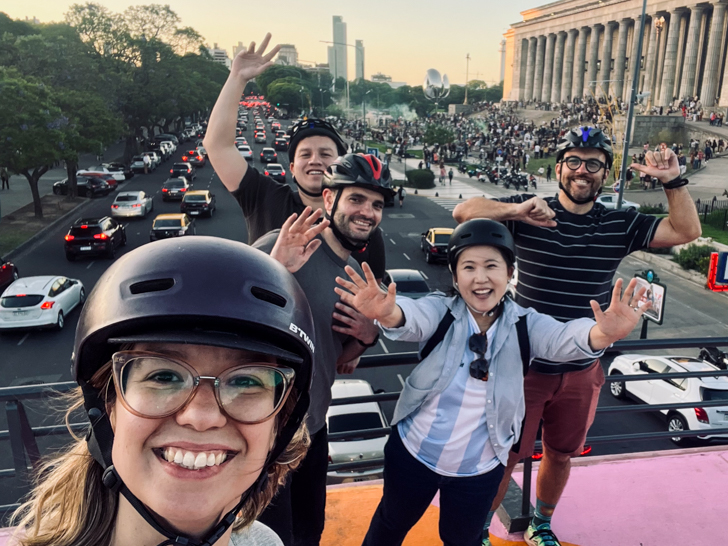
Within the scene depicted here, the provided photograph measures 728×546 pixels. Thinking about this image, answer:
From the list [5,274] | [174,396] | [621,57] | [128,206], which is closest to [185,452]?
[174,396]

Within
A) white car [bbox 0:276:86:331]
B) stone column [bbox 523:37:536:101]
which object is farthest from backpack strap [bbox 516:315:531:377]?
stone column [bbox 523:37:536:101]

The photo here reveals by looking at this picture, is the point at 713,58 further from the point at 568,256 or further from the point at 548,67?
the point at 568,256

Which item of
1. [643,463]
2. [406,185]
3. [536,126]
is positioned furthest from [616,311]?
[536,126]

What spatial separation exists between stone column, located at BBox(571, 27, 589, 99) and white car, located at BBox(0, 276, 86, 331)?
77840 millimetres

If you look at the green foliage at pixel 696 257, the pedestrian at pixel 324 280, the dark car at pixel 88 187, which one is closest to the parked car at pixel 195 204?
the dark car at pixel 88 187

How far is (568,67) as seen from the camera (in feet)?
273

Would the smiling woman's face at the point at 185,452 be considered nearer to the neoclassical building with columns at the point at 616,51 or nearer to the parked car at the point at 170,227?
the parked car at the point at 170,227

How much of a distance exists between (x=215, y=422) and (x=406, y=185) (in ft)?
148

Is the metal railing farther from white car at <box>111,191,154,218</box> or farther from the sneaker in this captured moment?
white car at <box>111,191,154,218</box>

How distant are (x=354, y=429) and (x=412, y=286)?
836 centimetres

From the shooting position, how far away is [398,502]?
9.71 ft

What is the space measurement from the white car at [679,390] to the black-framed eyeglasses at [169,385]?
33.5 ft

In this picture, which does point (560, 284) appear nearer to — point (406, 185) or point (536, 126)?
point (406, 185)

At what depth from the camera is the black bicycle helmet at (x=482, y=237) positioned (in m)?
2.93
